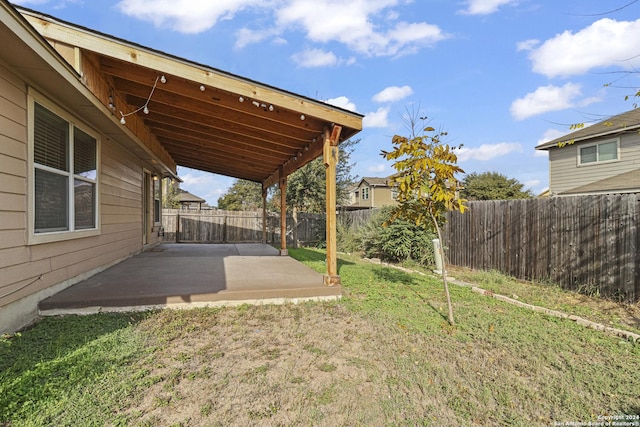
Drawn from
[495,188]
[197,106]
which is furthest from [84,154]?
[495,188]

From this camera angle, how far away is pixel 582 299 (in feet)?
16.0

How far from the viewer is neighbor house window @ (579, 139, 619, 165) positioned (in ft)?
34.6

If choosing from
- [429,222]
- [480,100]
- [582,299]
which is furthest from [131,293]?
[480,100]

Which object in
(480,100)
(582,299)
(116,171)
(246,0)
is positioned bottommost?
(582,299)

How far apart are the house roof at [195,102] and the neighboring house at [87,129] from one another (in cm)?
2

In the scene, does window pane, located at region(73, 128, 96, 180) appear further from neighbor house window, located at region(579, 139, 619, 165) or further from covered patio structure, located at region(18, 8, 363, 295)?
neighbor house window, located at region(579, 139, 619, 165)

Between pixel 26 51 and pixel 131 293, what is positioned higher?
Result: pixel 26 51

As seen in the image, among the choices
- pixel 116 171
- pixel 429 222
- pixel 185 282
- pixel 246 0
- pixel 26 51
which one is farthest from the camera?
pixel 246 0

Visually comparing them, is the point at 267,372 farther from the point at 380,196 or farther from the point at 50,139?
the point at 380,196

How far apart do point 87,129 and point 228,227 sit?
30.8 ft

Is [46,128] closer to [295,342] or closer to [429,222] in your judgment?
[295,342]

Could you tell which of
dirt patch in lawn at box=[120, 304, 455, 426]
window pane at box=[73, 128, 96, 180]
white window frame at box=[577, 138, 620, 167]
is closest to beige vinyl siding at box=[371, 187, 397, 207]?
white window frame at box=[577, 138, 620, 167]

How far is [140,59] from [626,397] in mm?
5575

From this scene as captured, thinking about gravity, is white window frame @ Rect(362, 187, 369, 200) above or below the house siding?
above
